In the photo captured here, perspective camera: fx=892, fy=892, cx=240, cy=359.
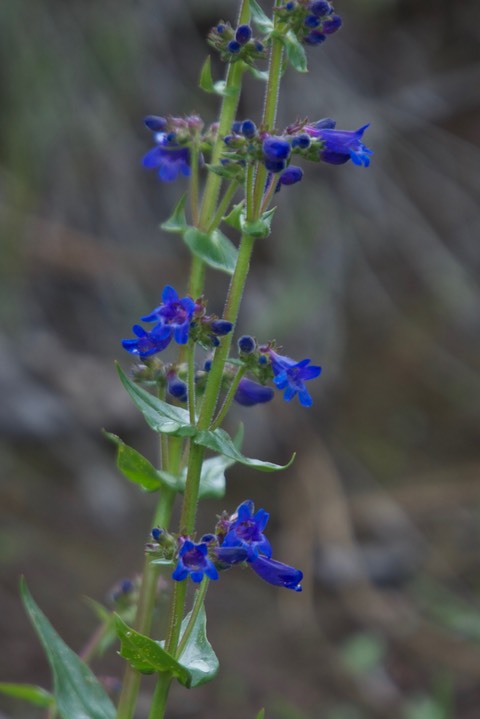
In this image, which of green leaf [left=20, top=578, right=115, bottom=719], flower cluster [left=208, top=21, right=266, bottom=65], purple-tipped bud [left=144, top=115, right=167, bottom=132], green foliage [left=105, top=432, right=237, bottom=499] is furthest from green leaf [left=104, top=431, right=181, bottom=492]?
flower cluster [left=208, top=21, right=266, bottom=65]

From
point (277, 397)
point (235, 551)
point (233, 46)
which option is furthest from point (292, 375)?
point (277, 397)

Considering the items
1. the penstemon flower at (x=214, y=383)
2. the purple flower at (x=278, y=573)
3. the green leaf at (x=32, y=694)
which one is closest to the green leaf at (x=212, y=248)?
the penstemon flower at (x=214, y=383)

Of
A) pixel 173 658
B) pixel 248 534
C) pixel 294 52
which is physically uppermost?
pixel 294 52

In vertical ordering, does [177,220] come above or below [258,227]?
above

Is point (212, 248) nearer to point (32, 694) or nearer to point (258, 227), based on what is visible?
point (258, 227)

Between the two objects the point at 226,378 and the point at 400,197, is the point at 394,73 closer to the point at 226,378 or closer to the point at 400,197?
the point at 400,197
